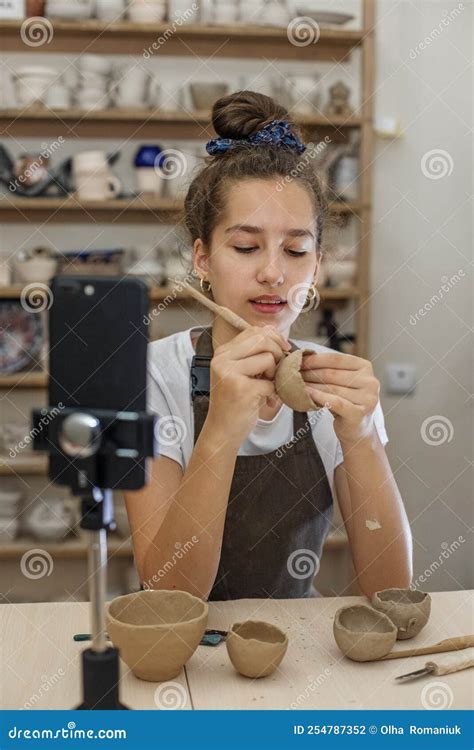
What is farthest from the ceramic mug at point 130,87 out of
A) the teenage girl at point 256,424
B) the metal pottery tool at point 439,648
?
the metal pottery tool at point 439,648

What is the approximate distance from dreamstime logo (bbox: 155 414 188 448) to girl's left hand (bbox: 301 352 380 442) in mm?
384

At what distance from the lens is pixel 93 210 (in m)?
3.10

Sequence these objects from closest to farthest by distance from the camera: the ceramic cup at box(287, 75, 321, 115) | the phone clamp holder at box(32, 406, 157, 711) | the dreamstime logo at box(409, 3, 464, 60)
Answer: the phone clamp holder at box(32, 406, 157, 711) < the ceramic cup at box(287, 75, 321, 115) < the dreamstime logo at box(409, 3, 464, 60)

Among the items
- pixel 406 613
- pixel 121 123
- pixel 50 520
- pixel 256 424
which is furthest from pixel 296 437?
pixel 121 123

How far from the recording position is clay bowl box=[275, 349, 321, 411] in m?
1.32

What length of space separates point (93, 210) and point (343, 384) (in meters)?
2.00

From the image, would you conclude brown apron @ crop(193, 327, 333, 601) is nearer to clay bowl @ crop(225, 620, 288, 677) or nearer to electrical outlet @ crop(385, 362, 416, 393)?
clay bowl @ crop(225, 620, 288, 677)

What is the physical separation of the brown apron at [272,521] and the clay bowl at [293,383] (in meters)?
0.37

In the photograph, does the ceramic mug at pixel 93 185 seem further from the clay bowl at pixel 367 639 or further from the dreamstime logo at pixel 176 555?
the clay bowl at pixel 367 639

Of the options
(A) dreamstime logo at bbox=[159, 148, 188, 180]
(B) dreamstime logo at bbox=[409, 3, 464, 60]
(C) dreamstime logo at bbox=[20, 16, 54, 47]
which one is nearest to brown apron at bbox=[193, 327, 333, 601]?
(A) dreamstime logo at bbox=[159, 148, 188, 180]

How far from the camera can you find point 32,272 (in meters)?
2.97

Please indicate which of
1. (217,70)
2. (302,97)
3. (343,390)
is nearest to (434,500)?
(302,97)

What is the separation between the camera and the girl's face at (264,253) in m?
1.54

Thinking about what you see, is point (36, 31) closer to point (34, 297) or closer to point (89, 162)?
point (89, 162)
